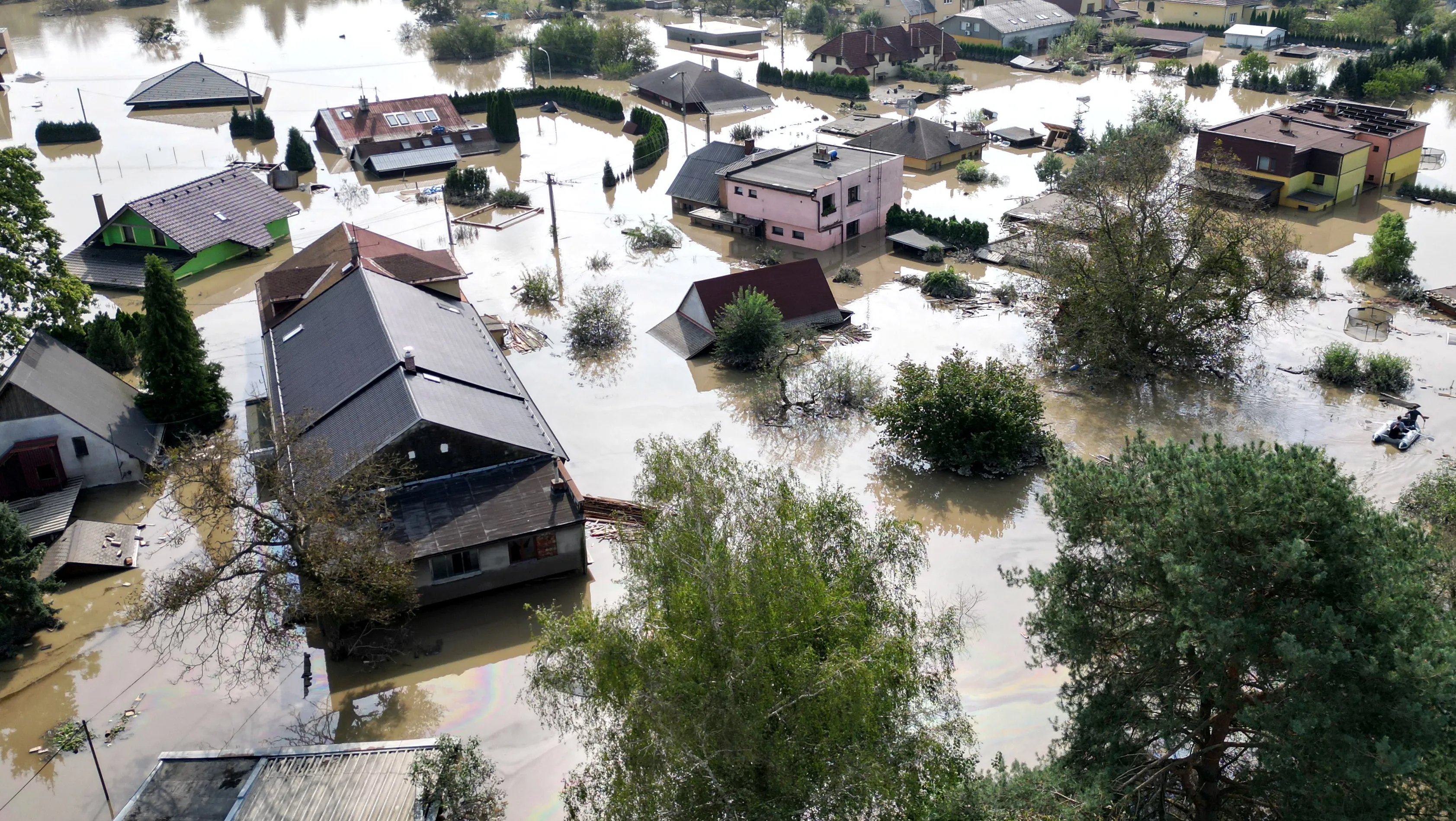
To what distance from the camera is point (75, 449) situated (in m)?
26.7

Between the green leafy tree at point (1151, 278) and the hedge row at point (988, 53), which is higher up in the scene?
the hedge row at point (988, 53)

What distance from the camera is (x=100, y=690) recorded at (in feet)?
69.8

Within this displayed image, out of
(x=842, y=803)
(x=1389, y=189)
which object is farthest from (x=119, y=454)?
(x=1389, y=189)

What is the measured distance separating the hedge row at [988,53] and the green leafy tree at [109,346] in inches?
2449

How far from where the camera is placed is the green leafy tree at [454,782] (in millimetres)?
16609

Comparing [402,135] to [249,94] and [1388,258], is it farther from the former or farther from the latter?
[1388,258]

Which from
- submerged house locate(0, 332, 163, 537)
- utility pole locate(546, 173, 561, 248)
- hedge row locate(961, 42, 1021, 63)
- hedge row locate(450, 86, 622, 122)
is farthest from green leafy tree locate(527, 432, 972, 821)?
hedge row locate(961, 42, 1021, 63)

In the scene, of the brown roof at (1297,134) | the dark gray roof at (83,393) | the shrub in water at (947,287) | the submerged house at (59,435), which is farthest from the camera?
the brown roof at (1297,134)

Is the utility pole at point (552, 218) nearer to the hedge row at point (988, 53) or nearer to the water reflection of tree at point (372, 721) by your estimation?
the water reflection of tree at point (372, 721)

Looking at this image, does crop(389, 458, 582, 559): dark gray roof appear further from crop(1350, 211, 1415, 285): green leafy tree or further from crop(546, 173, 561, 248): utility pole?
crop(1350, 211, 1415, 285): green leafy tree

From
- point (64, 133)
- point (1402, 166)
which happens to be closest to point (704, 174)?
point (1402, 166)

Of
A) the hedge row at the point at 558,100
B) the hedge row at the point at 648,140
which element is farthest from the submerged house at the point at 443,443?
the hedge row at the point at 558,100

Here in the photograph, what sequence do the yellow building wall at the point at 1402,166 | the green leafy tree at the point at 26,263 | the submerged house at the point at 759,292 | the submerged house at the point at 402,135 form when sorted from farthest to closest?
the submerged house at the point at 402,135 < the yellow building wall at the point at 1402,166 < the submerged house at the point at 759,292 < the green leafy tree at the point at 26,263

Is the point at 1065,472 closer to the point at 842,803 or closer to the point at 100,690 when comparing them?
the point at 842,803
